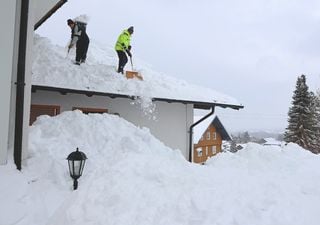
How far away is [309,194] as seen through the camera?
546 centimetres

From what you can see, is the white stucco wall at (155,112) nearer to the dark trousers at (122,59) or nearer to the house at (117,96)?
the house at (117,96)

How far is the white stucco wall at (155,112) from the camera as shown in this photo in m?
9.98

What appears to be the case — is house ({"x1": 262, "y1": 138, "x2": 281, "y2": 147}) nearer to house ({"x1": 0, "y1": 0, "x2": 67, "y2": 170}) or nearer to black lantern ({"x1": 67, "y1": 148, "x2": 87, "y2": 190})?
black lantern ({"x1": 67, "y1": 148, "x2": 87, "y2": 190})

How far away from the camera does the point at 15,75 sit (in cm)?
594

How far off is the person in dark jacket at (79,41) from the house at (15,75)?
199 inches

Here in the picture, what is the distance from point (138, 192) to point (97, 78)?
6.01 meters

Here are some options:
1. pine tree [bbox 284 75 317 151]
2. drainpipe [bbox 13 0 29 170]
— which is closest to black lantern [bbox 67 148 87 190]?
drainpipe [bbox 13 0 29 170]

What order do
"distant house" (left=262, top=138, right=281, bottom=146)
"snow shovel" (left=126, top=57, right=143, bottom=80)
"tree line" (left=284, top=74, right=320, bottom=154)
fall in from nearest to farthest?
"distant house" (left=262, top=138, right=281, bottom=146) → "snow shovel" (left=126, top=57, right=143, bottom=80) → "tree line" (left=284, top=74, right=320, bottom=154)

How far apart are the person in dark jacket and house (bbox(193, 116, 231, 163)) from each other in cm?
1996

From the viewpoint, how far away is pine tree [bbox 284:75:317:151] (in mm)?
28578

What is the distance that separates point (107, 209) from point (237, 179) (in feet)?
7.51

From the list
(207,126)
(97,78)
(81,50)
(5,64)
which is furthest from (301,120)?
(5,64)

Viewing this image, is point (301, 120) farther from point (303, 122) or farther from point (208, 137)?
point (208, 137)

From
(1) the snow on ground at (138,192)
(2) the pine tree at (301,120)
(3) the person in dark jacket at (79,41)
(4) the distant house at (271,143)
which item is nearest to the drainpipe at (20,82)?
(1) the snow on ground at (138,192)
